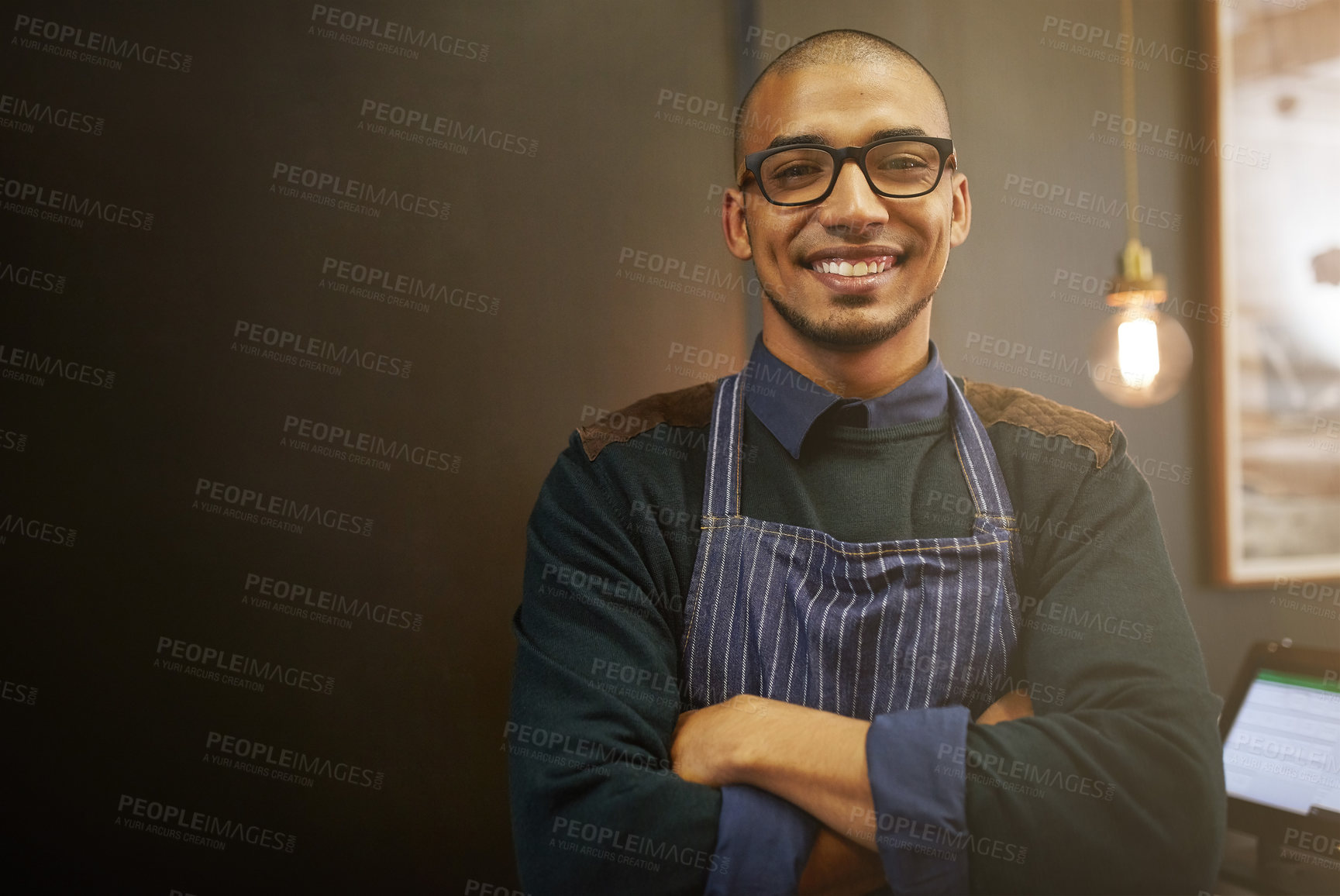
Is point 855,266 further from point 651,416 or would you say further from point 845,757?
point 845,757

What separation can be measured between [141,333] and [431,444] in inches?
18.8

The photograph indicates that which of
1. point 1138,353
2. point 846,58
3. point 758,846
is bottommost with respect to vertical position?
point 758,846

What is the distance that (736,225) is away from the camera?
4.60 ft

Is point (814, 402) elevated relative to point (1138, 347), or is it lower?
lower

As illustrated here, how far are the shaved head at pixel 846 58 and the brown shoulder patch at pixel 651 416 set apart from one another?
0.38 meters

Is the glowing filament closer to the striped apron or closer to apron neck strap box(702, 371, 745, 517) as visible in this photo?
the striped apron

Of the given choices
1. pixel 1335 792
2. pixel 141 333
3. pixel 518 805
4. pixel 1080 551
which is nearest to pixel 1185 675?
pixel 1080 551

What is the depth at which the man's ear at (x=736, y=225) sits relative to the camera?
1.39 metres

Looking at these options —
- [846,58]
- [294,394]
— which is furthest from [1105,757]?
[294,394]

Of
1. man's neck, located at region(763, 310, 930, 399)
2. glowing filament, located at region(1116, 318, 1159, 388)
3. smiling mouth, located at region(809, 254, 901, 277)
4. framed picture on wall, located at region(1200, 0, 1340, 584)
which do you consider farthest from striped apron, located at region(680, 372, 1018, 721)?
framed picture on wall, located at region(1200, 0, 1340, 584)

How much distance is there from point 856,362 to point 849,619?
0.38m

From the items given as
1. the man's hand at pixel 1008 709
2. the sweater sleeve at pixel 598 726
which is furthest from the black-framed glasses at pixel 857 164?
the man's hand at pixel 1008 709

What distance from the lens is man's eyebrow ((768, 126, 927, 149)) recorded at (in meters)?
1.28

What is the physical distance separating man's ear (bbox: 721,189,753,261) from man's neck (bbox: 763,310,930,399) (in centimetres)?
14
